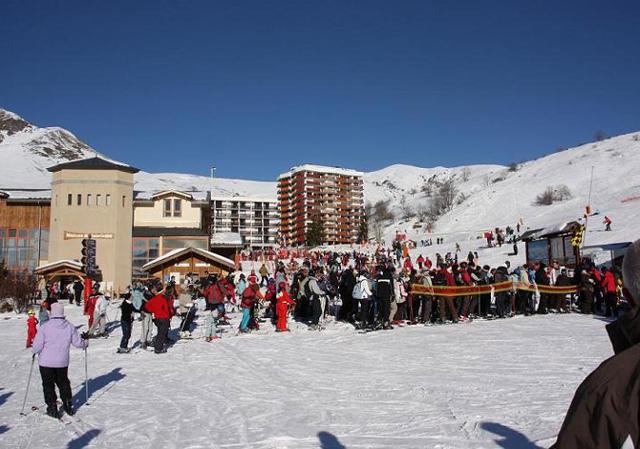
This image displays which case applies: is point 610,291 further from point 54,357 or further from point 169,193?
point 169,193

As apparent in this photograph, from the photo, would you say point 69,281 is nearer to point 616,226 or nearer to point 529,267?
point 529,267

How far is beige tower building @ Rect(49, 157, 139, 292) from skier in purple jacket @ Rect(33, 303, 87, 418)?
30966 millimetres

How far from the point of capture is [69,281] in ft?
110

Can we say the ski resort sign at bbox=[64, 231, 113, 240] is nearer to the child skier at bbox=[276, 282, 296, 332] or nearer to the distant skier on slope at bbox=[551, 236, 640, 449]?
the child skier at bbox=[276, 282, 296, 332]

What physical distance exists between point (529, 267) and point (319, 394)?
45.0 feet

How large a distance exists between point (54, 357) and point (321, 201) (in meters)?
131

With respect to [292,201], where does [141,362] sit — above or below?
below

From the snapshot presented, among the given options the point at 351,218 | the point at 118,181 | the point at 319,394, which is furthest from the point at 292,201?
the point at 319,394

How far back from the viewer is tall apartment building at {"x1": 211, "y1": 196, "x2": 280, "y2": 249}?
12162 cm

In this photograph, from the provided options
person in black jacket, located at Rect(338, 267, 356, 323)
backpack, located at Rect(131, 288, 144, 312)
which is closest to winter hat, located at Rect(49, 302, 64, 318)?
backpack, located at Rect(131, 288, 144, 312)

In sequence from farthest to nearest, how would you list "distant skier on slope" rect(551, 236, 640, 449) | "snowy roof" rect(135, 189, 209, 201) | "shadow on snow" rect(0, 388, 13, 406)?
"snowy roof" rect(135, 189, 209, 201), "shadow on snow" rect(0, 388, 13, 406), "distant skier on slope" rect(551, 236, 640, 449)

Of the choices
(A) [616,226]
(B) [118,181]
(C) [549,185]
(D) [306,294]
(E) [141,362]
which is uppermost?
(C) [549,185]

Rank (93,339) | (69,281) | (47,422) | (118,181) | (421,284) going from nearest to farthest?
(47,422)
(93,339)
(421,284)
(69,281)
(118,181)

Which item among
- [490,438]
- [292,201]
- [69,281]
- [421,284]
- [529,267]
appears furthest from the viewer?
[292,201]
